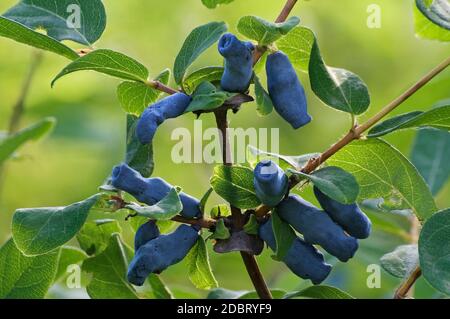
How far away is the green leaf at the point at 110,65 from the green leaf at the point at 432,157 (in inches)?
34.1

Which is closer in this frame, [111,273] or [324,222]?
[324,222]

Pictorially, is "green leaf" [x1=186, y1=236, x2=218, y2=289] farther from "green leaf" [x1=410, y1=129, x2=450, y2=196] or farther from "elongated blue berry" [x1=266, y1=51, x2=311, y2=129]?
"green leaf" [x1=410, y1=129, x2=450, y2=196]

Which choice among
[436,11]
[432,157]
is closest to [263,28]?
[436,11]

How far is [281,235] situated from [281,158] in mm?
104

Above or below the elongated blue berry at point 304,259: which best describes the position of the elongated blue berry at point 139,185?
above

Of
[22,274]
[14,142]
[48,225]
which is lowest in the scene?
[22,274]

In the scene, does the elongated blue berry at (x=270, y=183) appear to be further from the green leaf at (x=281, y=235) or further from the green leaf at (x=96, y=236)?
the green leaf at (x=96, y=236)

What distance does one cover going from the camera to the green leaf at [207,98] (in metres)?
1.14

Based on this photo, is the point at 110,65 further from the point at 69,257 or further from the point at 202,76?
the point at 69,257

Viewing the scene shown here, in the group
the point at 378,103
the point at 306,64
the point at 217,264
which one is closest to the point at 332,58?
the point at 378,103

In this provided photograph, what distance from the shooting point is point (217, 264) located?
281 cm

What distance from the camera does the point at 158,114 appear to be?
45.5 inches

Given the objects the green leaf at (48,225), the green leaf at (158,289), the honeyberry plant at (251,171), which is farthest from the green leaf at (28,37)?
the green leaf at (158,289)
